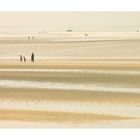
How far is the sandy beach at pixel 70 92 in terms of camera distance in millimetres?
14398

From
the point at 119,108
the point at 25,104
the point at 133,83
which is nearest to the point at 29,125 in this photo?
the point at 25,104

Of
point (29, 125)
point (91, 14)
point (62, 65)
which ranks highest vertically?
point (91, 14)

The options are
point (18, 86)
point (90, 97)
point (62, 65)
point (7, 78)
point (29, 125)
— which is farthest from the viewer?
point (62, 65)

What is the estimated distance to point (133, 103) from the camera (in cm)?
1605

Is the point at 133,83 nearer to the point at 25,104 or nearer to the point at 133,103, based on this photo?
the point at 133,103

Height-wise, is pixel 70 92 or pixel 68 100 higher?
pixel 70 92

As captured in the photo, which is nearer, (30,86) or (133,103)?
(133,103)

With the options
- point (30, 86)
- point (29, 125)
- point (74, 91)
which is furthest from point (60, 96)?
point (29, 125)

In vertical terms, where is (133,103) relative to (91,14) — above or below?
below

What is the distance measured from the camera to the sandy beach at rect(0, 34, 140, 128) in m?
14.4

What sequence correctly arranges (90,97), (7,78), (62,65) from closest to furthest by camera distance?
(90,97) < (7,78) < (62,65)

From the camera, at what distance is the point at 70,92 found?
17.7 m

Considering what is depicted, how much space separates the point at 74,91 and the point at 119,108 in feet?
8.93

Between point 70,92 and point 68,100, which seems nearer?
point 68,100
